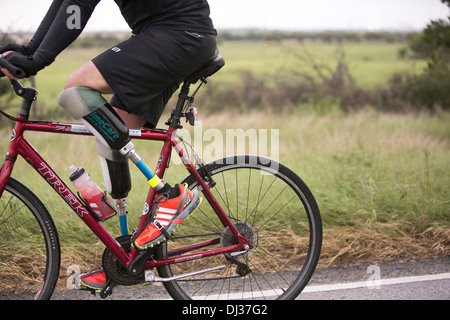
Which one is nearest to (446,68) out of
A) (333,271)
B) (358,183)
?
(358,183)

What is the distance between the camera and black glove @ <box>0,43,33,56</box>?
2.40 meters

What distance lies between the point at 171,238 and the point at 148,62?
89 cm

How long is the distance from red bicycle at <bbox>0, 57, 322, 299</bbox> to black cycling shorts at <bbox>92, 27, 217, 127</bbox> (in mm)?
161

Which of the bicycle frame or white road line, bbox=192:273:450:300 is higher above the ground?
the bicycle frame

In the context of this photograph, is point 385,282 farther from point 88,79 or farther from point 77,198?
point 88,79

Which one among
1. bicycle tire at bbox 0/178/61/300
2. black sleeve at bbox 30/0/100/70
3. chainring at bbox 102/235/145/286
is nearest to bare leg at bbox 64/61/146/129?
black sleeve at bbox 30/0/100/70

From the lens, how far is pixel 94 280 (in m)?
2.77

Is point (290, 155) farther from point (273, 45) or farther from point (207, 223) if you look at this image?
point (273, 45)

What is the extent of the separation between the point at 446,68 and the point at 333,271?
7.71 m

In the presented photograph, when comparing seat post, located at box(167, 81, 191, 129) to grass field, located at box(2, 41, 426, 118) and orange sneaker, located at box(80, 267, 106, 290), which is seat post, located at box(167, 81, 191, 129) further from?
grass field, located at box(2, 41, 426, 118)

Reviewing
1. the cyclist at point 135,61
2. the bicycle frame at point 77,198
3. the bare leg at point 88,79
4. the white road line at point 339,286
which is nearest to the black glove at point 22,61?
the cyclist at point 135,61

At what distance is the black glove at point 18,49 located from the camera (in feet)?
7.89

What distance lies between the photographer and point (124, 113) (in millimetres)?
2812

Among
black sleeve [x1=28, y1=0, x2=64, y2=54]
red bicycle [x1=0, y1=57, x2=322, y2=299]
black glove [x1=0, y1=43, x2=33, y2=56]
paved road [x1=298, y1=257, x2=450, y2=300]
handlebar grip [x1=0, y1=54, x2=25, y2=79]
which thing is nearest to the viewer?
handlebar grip [x1=0, y1=54, x2=25, y2=79]
